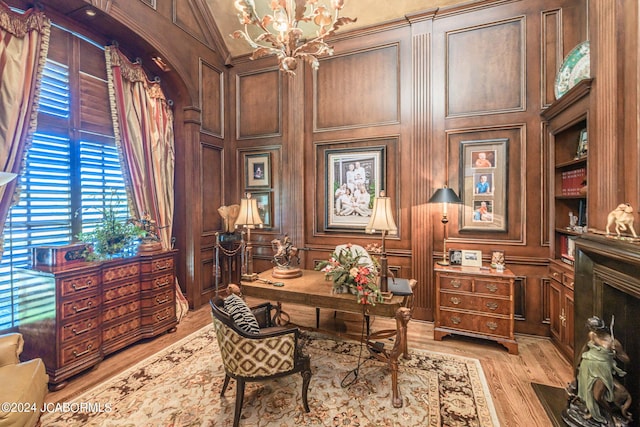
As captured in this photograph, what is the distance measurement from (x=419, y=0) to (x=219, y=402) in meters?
5.11

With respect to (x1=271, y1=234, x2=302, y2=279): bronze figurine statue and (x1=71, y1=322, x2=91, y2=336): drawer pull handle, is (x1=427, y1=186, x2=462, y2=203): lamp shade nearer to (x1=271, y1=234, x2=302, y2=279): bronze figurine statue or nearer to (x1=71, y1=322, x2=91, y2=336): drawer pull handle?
(x1=271, y1=234, x2=302, y2=279): bronze figurine statue

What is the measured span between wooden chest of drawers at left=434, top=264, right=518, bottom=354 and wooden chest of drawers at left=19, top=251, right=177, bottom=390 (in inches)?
132

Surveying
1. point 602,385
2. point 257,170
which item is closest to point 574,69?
point 602,385

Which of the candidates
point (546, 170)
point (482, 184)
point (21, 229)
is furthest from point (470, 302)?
point (21, 229)

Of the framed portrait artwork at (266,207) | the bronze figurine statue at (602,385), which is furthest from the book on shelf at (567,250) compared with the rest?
the framed portrait artwork at (266,207)

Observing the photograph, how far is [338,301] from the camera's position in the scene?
7.94 ft

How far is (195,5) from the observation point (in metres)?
4.28

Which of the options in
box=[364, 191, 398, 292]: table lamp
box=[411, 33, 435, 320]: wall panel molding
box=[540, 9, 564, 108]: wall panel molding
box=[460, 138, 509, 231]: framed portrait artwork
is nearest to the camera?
box=[364, 191, 398, 292]: table lamp

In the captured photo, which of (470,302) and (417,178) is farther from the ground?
(417,178)

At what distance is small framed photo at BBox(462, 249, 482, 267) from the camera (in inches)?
131

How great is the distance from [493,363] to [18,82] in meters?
5.36

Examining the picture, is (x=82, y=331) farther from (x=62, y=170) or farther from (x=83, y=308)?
(x=62, y=170)

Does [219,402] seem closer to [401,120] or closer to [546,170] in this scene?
[401,120]

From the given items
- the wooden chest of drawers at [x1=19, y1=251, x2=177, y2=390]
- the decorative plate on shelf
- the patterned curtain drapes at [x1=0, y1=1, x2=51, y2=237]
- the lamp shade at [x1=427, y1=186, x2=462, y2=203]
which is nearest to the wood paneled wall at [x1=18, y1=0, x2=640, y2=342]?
the decorative plate on shelf
